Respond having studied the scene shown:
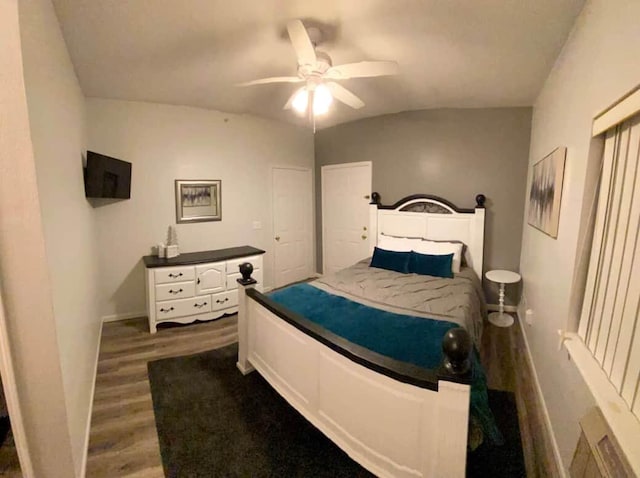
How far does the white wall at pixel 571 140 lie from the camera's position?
1286mm

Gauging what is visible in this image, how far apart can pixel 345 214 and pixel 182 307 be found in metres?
2.65

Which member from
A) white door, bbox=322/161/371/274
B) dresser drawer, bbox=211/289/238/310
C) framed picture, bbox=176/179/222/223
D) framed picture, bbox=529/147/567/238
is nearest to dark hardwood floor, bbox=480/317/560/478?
framed picture, bbox=529/147/567/238

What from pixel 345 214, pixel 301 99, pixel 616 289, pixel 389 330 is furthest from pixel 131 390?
pixel 345 214

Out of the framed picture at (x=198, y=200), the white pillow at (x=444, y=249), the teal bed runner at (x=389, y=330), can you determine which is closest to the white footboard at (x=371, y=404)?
the teal bed runner at (x=389, y=330)

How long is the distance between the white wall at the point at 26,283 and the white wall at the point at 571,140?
226 cm

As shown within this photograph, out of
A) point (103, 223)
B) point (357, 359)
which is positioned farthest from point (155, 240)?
point (357, 359)

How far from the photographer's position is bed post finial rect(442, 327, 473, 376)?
1160 mm

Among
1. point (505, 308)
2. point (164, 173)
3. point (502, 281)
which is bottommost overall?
point (505, 308)

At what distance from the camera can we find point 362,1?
1703 millimetres

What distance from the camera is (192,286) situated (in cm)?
348

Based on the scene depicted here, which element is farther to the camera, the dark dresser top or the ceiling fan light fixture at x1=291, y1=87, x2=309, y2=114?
the dark dresser top

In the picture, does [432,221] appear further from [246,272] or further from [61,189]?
[61,189]

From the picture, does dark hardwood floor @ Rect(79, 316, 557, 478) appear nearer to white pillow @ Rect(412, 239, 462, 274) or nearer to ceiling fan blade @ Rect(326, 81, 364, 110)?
white pillow @ Rect(412, 239, 462, 274)

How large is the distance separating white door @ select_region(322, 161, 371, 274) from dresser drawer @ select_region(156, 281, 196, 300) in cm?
233
